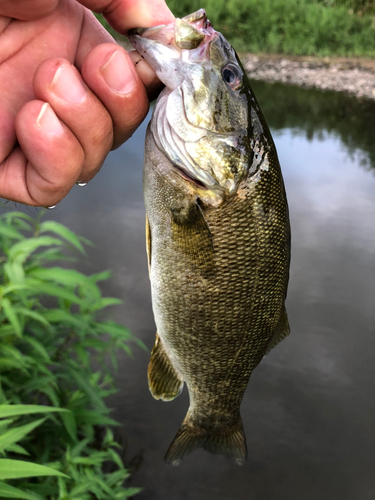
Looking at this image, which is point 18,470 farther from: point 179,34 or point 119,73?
point 179,34

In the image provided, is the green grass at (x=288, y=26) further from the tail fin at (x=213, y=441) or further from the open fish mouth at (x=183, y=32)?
the tail fin at (x=213, y=441)

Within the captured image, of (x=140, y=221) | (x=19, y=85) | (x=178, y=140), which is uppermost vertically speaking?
(x=19, y=85)

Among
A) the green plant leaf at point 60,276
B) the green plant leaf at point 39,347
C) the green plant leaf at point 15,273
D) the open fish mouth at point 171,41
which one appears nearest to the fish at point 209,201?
the open fish mouth at point 171,41

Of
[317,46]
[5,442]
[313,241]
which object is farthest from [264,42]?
[5,442]

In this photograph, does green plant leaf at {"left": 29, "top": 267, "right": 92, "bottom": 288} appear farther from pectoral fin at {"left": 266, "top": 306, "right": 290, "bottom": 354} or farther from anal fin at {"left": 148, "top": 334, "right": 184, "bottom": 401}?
pectoral fin at {"left": 266, "top": 306, "right": 290, "bottom": 354}

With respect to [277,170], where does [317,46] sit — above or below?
below

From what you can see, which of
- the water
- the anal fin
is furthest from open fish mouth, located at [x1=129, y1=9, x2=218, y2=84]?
the water

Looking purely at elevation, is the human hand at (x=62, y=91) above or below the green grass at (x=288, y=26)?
above

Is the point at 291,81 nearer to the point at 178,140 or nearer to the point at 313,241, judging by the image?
the point at 313,241
